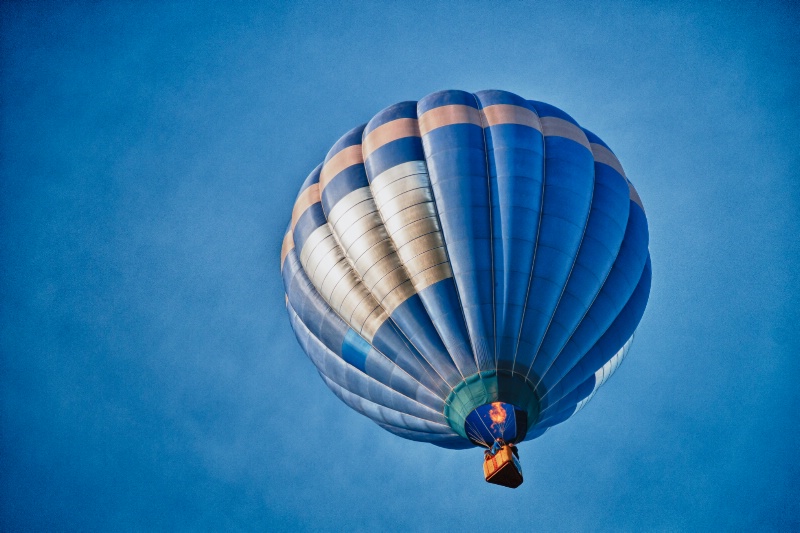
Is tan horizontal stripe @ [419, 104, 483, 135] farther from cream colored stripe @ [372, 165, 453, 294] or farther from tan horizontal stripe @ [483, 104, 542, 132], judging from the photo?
cream colored stripe @ [372, 165, 453, 294]

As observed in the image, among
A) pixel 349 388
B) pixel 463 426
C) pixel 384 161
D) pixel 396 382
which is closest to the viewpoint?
pixel 463 426

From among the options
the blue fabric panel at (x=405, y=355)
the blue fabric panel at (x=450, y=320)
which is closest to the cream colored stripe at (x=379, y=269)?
the blue fabric panel at (x=405, y=355)

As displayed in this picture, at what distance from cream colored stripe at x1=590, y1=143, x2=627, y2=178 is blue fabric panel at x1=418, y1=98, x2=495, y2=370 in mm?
2577

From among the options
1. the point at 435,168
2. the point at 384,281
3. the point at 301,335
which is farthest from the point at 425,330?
the point at 301,335

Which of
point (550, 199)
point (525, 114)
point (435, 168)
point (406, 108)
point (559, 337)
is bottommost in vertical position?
point (559, 337)

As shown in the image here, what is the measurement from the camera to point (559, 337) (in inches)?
442

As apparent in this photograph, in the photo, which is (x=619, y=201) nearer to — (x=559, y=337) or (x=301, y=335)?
(x=559, y=337)

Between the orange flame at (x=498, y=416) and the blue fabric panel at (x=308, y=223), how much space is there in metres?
4.85

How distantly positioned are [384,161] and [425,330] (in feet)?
11.2

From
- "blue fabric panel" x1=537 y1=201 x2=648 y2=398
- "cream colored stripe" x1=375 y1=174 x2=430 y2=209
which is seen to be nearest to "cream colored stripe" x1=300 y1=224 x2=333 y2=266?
"cream colored stripe" x1=375 y1=174 x2=430 y2=209

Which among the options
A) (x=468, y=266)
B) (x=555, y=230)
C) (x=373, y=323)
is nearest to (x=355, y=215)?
(x=373, y=323)

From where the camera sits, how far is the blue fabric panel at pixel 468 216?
10.9 metres

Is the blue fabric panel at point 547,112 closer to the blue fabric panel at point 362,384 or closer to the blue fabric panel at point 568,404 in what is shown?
the blue fabric panel at point 568,404

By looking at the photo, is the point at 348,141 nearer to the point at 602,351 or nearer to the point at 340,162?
the point at 340,162
